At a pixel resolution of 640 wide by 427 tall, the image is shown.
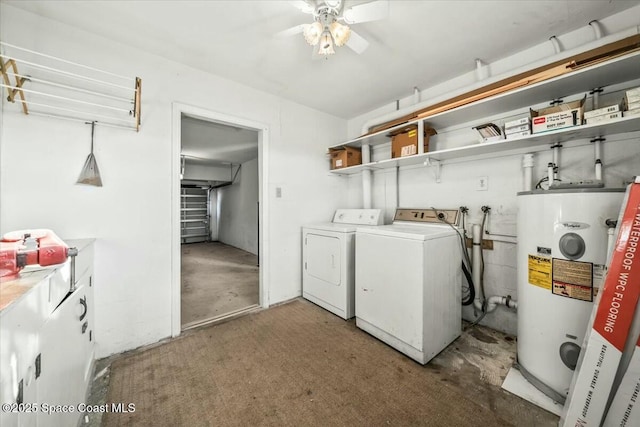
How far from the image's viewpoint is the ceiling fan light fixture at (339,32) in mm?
1355

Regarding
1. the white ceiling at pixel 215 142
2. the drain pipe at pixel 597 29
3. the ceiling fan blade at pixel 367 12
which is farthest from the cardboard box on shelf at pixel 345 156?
the drain pipe at pixel 597 29

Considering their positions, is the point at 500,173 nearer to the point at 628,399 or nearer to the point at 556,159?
the point at 556,159

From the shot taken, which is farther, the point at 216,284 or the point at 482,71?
the point at 216,284

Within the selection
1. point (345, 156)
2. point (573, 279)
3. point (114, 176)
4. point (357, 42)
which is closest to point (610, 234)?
point (573, 279)

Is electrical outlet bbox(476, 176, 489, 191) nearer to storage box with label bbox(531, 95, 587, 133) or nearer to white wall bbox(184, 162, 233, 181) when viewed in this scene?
storage box with label bbox(531, 95, 587, 133)

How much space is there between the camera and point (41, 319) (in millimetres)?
761

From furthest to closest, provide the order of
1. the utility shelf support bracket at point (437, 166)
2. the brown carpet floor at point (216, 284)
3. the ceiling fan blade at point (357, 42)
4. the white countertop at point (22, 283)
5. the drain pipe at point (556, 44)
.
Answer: the brown carpet floor at point (216, 284) < the utility shelf support bracket at point (437, 166) < the drain pipe at point (556, 44) < the ceiling fan blade at point (357, 42) < the white countertop at point (22, 283)

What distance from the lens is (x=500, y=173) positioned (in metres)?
2.04

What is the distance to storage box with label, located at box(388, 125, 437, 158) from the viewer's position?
2.25 metres

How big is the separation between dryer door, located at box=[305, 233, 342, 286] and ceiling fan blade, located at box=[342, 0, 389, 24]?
5.72 ft

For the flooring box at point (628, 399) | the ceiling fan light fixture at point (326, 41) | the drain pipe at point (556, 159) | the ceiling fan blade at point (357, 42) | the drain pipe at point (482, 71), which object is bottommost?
the flooring box at point (628, 399)

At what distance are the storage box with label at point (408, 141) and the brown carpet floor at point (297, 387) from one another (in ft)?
5.82

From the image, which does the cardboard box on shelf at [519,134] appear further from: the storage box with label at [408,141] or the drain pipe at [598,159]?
the storage box with label at [408,141]

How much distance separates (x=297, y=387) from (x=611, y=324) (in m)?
1.67
